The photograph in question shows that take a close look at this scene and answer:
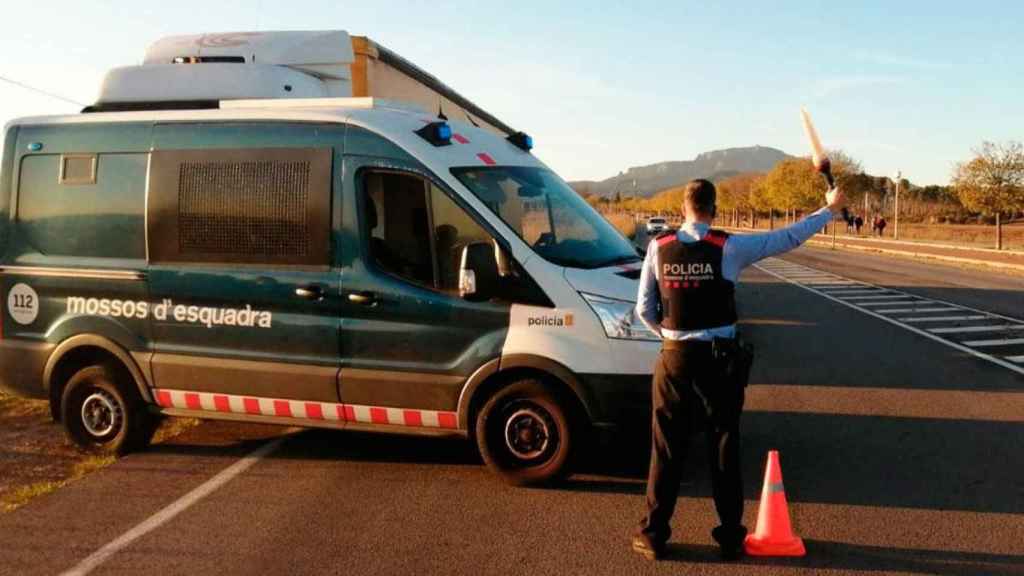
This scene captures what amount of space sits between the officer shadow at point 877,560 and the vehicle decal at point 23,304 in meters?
5.01

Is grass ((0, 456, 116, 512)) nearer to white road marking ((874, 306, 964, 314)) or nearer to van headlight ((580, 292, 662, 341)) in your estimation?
van headlight ((580, 292, 662, 341))

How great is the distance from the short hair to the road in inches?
71.4

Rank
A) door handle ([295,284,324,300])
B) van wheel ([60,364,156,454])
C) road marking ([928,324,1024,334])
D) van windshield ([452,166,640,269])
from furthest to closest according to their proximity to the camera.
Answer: road marking ([928,324,1024,334]) < van wheel ([60,364,156,454]) < door handle ([295,284,324,300]) < van windshield ([452,166,640,269])

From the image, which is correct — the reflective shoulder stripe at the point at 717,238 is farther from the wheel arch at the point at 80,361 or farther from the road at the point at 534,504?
the wheel arch at the point at 80,361

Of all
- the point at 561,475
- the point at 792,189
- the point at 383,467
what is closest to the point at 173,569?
the point at 383,467

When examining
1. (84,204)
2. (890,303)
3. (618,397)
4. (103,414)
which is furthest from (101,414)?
(890,303)

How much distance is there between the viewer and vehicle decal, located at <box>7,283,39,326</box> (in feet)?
21.6

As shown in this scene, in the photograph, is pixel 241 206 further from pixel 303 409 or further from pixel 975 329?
pixel 975 329

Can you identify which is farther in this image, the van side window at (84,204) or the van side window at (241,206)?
the van side window at (84,204)

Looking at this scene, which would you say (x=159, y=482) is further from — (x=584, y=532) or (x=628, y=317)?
(x=628, y=317)

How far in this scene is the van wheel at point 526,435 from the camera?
5.50 meters

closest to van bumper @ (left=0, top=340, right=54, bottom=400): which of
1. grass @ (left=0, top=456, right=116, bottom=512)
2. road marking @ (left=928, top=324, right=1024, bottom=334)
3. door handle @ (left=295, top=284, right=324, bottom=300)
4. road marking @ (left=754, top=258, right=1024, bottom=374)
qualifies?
grass @ (left=0, top=456, right=116, bottom=512)

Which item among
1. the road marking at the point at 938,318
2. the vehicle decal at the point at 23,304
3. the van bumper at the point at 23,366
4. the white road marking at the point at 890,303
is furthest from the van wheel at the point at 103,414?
the white road marking at the point at 890,303

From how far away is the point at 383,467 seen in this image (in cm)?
620
